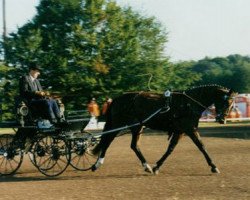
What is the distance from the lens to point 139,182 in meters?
9.64

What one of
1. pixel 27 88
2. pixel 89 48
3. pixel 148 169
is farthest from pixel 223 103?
pixel 89 48

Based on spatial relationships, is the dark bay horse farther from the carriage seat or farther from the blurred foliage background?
the blurred foliage background

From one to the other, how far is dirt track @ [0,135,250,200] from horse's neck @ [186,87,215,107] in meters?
1.49

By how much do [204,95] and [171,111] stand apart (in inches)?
31.6

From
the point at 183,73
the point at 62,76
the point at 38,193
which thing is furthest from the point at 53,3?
the point at 38,193

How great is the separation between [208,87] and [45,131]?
12.1 ft

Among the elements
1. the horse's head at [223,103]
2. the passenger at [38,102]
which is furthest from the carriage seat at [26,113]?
the horse's head at [223,103]

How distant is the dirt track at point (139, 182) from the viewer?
8.43m

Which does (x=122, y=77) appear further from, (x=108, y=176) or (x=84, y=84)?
(x=108, y=176)

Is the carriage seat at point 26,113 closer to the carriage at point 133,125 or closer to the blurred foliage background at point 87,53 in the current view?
the carriage at point 133,125

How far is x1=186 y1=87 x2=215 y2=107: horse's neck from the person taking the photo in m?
10.9

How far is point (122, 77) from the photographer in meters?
40.3

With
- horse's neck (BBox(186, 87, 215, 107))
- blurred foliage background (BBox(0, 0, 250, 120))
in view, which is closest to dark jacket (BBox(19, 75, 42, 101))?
horse's neck (BBox(186, 87, 215, 107))

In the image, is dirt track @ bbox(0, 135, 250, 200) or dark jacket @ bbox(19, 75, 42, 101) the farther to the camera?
dark jacket @ bbox(19, 75, 42, 101)
